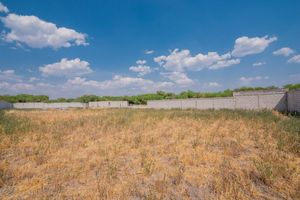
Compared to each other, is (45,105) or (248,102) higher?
(248,102)

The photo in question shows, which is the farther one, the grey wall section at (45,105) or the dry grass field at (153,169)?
the grey wall section at (45,105)

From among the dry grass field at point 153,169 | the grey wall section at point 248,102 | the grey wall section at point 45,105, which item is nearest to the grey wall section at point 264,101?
the grey wall section at point 248,102

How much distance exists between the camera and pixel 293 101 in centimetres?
1390

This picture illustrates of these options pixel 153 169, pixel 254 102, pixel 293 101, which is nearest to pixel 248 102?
pixel 254 102

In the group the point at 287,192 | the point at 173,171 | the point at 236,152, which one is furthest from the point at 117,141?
the point at 287,192

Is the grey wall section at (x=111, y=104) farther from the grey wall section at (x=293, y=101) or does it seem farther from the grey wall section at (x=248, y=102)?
the grey wall section at (x=293, y=101)

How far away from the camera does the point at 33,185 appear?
139 inches

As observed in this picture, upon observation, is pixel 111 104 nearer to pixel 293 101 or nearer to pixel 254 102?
pixel 254 102

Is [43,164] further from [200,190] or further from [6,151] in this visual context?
[200,190]

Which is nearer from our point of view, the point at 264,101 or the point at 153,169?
the point at 153,169

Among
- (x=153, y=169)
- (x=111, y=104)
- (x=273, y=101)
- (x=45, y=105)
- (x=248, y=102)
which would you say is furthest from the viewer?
(x=45, y=105)

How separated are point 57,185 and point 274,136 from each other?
740cm

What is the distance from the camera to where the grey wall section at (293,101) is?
13197 millimetres

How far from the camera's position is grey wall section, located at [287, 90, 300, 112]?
1320cm
